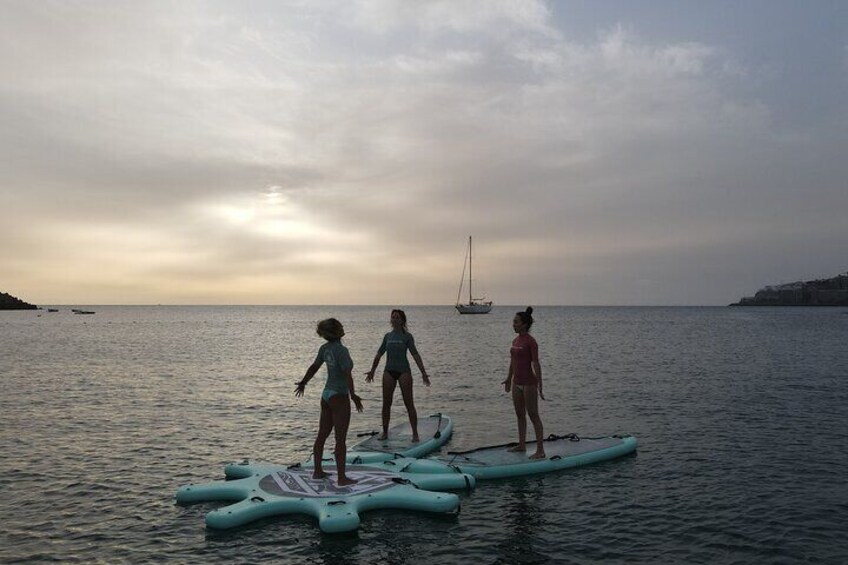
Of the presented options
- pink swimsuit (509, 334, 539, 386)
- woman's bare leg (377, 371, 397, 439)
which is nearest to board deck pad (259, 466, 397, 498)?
woman's bare leg (377, 371, 397, 439)

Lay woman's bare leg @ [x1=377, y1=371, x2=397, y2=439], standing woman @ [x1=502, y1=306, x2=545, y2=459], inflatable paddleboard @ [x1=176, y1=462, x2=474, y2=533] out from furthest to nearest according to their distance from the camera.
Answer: woman's bare leg @ [x1=377, y1=371, x2=397, y2=439]
standing woman @ [x1=502, y1=306, x2=545, y2=459]
inflatable paddleboard @ [x1=176, y1=462, x2=474, y2=533]

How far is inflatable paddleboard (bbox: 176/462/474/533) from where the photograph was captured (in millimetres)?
10438

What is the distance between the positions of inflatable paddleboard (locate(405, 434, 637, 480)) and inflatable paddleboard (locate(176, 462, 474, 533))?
73 cm

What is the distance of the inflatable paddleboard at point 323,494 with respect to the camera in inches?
411

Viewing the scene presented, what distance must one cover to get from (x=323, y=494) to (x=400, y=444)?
4492 mm

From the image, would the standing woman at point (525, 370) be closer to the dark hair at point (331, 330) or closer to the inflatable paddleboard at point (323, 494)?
the inflatable paddleboard at point (323, 494)

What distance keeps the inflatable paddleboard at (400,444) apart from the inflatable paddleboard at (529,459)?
82cm

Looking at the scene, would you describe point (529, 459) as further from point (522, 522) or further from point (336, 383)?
point (336, 383)

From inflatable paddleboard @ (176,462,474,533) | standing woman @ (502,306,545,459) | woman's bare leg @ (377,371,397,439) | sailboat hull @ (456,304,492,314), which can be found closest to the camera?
inflatable paddleboard @ (176,462,474,533)

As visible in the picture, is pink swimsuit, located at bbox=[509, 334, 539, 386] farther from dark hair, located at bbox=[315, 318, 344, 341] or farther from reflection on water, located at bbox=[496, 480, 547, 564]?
dark hair, located at bbox=[315, 318, 344, 341]

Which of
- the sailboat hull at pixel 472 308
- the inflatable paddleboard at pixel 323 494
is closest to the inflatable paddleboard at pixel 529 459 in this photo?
the inflatable paddleboard at pixel 323 494

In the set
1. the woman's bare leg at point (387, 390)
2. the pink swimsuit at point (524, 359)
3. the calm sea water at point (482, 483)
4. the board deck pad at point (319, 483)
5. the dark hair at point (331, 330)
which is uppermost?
the dark hair at point (331, 330)

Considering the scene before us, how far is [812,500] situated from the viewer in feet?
40.8

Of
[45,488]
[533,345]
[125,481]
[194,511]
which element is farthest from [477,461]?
[45,488]
